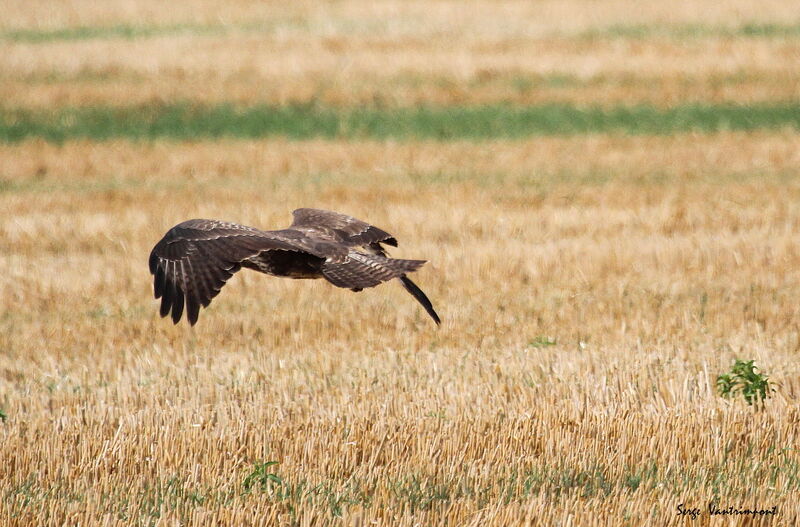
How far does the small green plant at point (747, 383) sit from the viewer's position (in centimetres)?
717

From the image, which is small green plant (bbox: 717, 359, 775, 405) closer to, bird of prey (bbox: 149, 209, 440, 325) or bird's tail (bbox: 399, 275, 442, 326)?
bird's tail (bbox: 399, 275, 442, 326)

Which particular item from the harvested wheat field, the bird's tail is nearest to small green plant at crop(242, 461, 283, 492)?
the harvested wheat field

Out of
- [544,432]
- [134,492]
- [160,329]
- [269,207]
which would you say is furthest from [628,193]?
[134,492]

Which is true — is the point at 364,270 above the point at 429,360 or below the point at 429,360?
above

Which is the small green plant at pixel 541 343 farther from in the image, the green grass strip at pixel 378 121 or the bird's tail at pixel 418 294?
the green grass strip at pixel 378 121

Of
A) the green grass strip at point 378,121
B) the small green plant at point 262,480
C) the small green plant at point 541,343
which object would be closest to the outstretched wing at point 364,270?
the small green plant at point 262,480

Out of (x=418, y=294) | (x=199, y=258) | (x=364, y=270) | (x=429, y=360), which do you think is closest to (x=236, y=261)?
(x=199, y=258)

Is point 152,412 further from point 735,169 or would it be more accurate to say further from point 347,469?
point 735,169

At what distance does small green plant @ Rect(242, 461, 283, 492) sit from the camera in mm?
5785

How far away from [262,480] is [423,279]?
539 cm

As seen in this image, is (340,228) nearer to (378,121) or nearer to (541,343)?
(541,343)

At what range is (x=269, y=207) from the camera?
572 inches

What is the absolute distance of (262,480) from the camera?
19.1ft

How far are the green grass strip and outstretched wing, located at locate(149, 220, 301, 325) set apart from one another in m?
13.0
